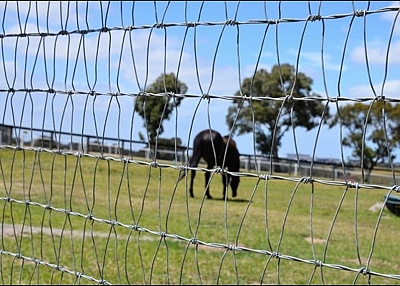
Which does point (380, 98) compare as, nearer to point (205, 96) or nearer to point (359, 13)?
point (359, 13)

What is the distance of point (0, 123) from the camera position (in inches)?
114

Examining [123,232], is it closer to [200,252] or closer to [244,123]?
[200,252]

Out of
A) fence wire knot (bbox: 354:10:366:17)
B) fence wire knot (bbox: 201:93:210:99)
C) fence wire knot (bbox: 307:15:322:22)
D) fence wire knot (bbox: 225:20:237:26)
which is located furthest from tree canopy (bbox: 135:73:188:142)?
fence wire knot (bbox: 354:10:366:17)

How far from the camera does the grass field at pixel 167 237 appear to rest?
2.53 metres

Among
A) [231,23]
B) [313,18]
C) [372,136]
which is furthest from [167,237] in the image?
[372,136]

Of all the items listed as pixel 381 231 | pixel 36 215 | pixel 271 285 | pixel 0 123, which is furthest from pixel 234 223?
pixel 0 123

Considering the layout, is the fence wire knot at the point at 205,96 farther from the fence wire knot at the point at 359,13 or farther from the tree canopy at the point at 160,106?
the fence wire knot at the point at 359,13

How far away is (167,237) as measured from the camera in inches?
86.6

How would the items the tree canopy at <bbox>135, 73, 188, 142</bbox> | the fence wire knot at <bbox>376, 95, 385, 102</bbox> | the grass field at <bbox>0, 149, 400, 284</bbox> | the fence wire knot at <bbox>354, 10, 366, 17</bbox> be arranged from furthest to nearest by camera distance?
the grass field at <bbox>0, 149, 400, 284</bbox>, the tree canopy at <bbox>135, 73, 188, 142</bbox>, the fence wire knot at <bbox>354, 10, 366, 17</bbox>, the fence wire knot at <bbox>376, 95, 385, 102</bbox>

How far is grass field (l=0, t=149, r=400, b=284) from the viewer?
2525 mm

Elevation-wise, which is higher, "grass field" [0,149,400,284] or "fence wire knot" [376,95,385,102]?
"fence wire knot" [376,95,385,102]

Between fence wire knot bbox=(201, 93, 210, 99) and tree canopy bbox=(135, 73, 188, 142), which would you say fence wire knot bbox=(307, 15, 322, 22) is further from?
tree canopy bbox=(135, 73, 188, 142)

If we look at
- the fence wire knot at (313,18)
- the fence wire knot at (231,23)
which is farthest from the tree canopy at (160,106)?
the fence wire knot at (313,18)

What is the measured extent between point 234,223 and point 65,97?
6.96m
